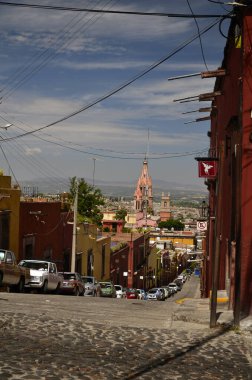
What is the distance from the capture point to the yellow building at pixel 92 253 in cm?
4831

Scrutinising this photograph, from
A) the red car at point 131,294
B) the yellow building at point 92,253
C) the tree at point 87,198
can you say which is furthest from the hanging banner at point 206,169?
the tree at point 87,198

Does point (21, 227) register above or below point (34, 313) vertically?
above

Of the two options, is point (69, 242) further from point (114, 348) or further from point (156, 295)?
point (114, 348)

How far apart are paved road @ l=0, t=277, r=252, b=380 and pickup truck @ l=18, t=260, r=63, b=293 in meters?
11.0

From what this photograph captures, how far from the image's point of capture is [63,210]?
44688 mm

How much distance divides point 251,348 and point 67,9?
7.63m

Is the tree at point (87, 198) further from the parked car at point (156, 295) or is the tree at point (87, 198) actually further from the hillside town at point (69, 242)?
the parked car at point (156, 295)

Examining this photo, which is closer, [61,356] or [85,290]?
[61,356]

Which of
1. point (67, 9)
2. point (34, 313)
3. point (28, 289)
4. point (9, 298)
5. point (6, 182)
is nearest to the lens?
point (67, 9)

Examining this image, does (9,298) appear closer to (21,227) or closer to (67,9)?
(67,9)

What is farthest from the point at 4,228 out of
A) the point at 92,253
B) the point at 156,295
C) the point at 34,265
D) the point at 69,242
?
the point at 156,295

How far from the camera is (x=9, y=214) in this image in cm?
3366

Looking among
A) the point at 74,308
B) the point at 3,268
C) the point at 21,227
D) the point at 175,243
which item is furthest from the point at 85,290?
the point at 175,243

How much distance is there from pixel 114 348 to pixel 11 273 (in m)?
13.3
